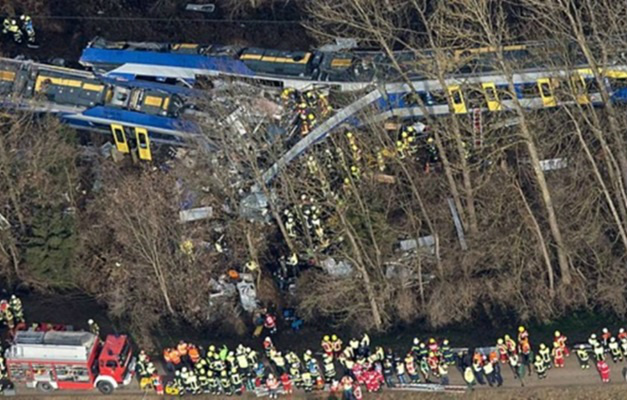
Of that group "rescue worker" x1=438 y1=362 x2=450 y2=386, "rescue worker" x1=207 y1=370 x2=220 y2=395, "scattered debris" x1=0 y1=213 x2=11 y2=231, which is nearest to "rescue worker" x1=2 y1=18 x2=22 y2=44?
"scattered debris" x1=0 y1=213 x2=11 y2=231

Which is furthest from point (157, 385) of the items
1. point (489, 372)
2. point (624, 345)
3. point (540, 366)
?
point (624, 345)

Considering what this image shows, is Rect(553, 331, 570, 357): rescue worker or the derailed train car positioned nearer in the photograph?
Rect(553, 331, 570, 357): rescue worker

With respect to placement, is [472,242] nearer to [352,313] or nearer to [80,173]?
[352,313]

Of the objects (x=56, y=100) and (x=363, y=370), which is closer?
(x=363, y=370)

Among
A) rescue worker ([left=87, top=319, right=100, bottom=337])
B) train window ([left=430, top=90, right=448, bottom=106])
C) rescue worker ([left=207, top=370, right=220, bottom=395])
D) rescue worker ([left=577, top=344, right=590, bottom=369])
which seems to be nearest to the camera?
rescue worker ([left=577, top=344, right=590, bottom=369])

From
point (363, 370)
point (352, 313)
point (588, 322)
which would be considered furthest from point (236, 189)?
point (588, 322)

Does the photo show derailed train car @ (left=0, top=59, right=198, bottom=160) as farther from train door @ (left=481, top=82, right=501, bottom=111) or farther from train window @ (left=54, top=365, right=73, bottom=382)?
train window @ (left=54, top=365, right=73, bottom=382)
